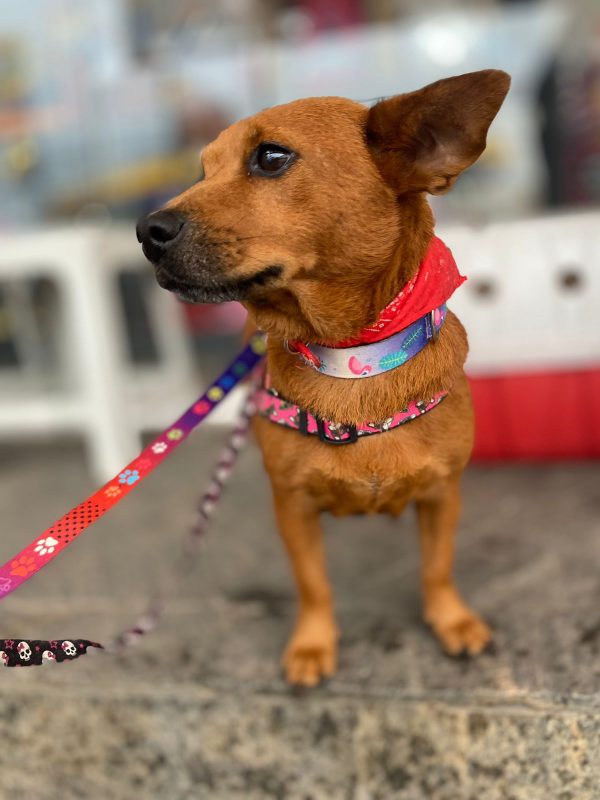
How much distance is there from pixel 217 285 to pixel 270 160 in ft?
0.64

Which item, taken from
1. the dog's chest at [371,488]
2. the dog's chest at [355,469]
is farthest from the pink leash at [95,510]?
the dog's chest at [371,488]

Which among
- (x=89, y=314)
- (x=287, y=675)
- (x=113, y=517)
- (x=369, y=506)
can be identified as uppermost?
(x=369, y=506)

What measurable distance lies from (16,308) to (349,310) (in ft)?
9.34

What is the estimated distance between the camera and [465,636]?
1.46 meters

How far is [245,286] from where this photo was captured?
1050mm

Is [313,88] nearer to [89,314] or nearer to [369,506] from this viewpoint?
[89,314]

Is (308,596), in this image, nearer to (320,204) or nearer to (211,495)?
(211,495)

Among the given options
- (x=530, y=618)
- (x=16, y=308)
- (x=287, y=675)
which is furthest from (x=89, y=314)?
(x=530, y=618)

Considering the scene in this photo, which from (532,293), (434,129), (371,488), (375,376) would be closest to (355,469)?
(371,488)

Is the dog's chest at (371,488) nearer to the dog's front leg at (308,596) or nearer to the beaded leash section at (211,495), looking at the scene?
the dog's front leg at (308,596)

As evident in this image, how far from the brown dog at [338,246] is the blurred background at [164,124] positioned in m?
1.59

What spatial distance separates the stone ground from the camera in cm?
133

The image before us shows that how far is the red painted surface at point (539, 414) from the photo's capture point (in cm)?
229

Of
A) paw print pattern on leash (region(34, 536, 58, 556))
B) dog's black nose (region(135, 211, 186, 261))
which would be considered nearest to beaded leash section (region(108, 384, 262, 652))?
paw print pattern on leash (region(34, 536, 58, 556))
